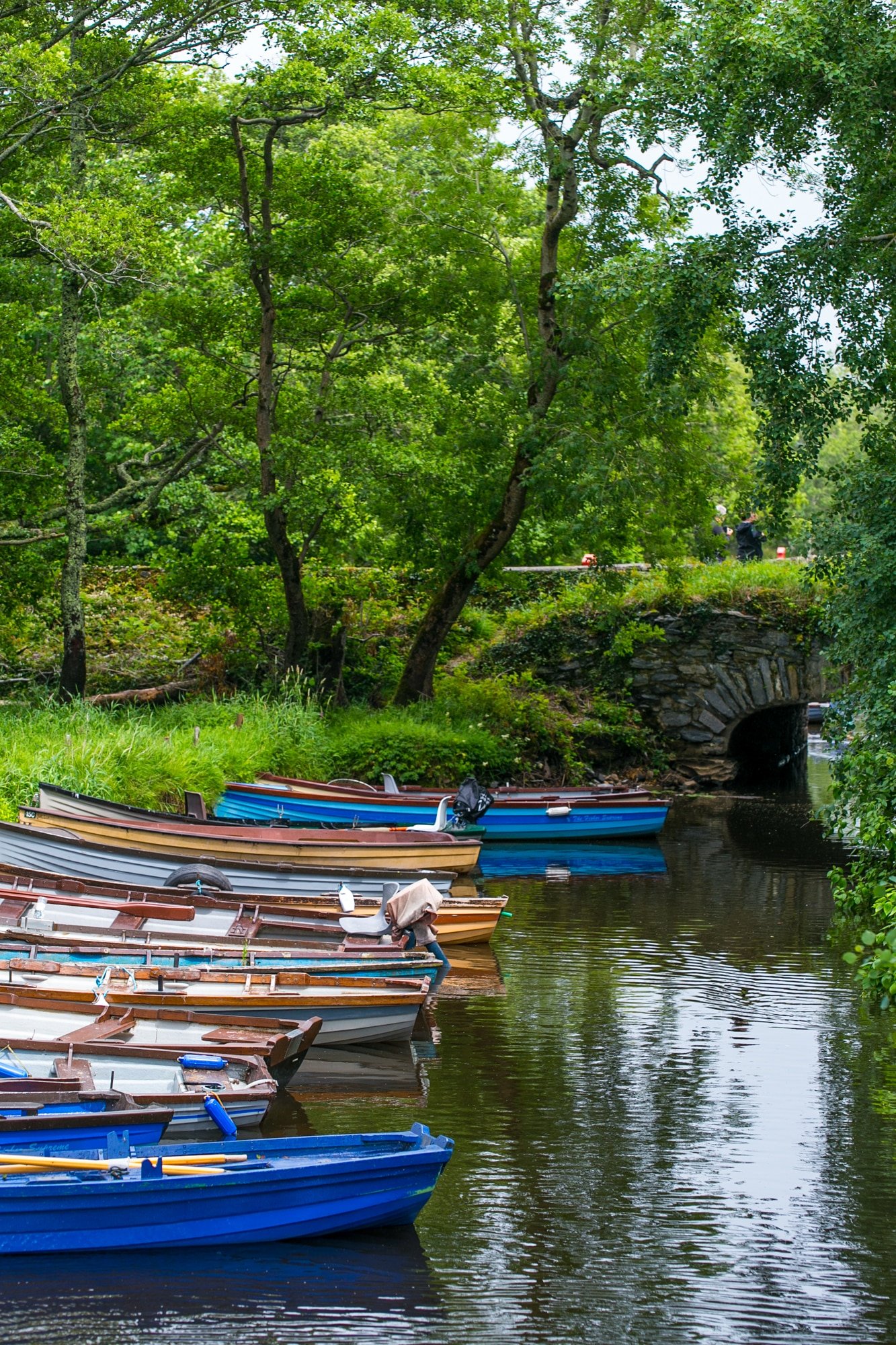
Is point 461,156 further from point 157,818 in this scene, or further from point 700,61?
point 157,818

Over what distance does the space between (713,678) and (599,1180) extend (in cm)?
1934

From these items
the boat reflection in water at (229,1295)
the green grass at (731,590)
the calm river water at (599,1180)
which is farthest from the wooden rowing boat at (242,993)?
the green grass at (731,590)

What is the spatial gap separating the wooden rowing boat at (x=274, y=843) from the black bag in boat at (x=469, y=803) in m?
3.24

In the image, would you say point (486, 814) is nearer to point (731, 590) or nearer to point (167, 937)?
point (731, 590)

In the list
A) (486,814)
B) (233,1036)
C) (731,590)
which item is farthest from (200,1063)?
(731,590)

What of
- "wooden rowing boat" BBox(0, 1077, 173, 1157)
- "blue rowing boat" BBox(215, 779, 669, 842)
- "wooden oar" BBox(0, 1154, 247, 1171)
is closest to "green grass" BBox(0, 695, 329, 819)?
"blue rowing boat" BBox(215, 779, 669, 842)

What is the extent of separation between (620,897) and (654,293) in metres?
7.73

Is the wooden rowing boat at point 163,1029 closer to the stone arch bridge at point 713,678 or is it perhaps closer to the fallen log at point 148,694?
the fallen log at point 148,694

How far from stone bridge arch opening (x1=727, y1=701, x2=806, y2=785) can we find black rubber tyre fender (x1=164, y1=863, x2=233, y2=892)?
1869 cm

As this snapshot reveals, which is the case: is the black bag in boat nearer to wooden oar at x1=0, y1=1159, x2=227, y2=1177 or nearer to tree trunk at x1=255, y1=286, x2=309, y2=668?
tree trunk at x1=255, y1=286, x2=309, y2=668

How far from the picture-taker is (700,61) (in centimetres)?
1452

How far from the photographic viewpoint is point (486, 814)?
21891mm

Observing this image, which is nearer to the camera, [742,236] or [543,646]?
[742,236]

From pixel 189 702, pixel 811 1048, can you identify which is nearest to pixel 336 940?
pixel 811 1048
